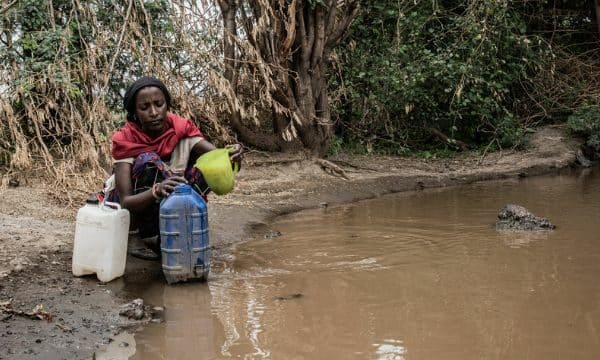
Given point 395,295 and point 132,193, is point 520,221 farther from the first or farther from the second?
point 132,193

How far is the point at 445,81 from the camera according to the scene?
28.3 feet

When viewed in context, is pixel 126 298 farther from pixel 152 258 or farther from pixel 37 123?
pixel 37 123

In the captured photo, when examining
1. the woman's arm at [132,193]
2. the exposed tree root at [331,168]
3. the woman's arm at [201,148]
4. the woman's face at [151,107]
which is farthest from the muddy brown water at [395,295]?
the exposed tree root at [331,168]

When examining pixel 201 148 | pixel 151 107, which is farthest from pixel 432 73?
pixel 151 107

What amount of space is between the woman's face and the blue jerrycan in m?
0.49

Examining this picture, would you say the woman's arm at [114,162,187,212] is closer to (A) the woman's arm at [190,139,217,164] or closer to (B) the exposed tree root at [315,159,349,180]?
(A) the woman's arm at [190,139,217,164]

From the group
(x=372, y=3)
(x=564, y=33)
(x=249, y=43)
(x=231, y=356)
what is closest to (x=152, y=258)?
(x=231, y=356)

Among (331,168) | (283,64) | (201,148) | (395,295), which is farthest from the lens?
(283,64)

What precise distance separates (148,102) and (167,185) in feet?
Answer: 1.77

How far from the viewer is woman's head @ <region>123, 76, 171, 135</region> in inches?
145

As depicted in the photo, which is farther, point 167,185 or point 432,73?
point 432,73

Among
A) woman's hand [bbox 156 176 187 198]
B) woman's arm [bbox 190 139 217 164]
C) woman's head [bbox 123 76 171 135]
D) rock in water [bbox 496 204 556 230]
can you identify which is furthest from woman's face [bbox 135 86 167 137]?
rock in water [bbox 496 204 556 230]

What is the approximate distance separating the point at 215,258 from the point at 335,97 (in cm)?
518

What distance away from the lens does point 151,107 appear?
3.70m
